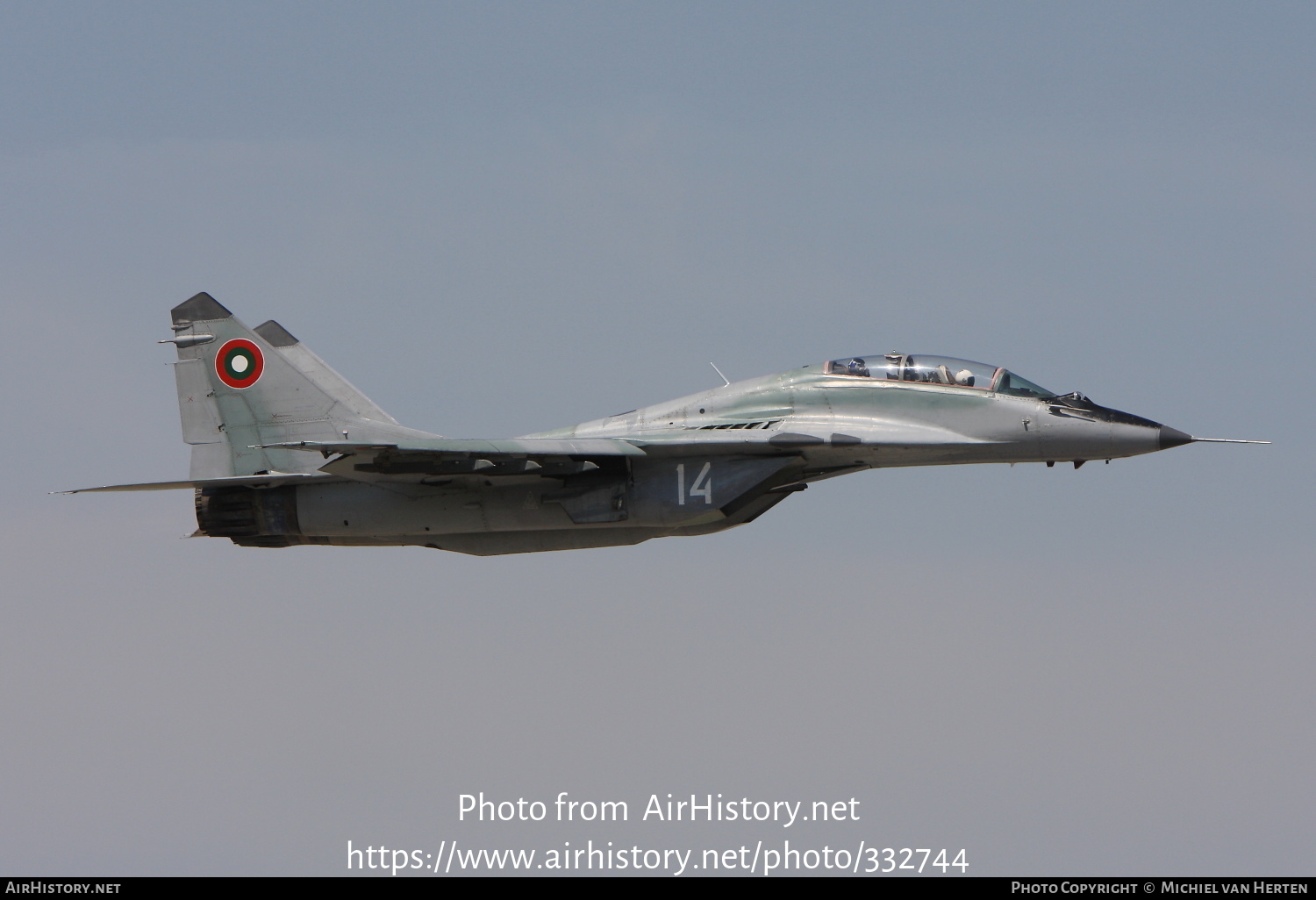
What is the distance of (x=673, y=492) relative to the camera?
20.7 metres

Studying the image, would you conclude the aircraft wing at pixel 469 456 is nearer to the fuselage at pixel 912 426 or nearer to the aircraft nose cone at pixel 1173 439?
the fuselage at pixel 912 426

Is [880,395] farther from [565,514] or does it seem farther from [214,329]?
[214,329]

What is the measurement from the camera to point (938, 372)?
20609 millimetres

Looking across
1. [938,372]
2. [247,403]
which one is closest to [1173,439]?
[938,372]

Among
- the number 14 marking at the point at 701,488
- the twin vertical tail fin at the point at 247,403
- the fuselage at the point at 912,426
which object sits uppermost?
the twin vertical tail fin at the point at 247,403

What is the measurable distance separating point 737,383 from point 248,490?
22.7 feet

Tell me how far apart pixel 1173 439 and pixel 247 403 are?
1281 centimetres

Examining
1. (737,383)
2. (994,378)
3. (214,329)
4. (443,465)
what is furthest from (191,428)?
(994,378)

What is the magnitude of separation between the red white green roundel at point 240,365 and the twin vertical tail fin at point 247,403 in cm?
1

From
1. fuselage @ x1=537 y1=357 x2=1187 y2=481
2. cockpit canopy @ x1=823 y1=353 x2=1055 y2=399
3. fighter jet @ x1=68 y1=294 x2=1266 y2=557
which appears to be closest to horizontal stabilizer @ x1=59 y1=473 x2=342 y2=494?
fighter jet @ x1=68 y1=294 x2=1266 y2=557

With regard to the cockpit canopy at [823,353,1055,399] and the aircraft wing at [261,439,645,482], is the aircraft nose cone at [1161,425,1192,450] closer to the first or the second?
the cockpit canopy at [823,353,1055,399]

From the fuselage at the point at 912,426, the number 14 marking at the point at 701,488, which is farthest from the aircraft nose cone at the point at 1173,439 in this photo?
the number 14 marking at the point at 701,488

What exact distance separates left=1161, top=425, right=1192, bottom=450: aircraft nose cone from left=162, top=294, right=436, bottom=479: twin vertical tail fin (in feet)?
32.8

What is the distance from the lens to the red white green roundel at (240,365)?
22.9 metres
